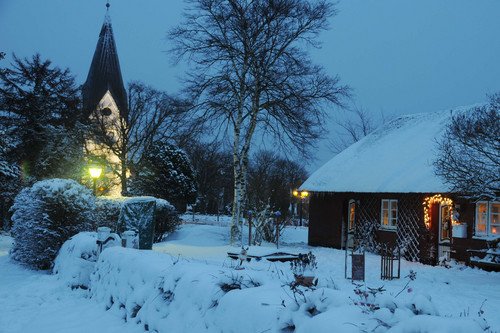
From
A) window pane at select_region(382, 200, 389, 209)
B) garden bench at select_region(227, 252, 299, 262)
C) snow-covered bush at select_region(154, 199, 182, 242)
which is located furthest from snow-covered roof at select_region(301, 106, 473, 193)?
snow-covered bush at select_region(154, 199, 182, 242)

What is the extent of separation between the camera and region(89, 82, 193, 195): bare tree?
3247cm

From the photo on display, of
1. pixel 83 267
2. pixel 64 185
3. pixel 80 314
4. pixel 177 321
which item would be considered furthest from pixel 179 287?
pixel 64 185

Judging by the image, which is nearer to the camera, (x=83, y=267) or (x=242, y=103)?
(x=83, y=267)

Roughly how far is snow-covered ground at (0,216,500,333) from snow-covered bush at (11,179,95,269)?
561 mm

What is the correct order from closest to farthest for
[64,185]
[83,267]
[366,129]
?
[83,267] → [64,185] → [366,129]

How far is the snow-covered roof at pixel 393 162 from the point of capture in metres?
16.0

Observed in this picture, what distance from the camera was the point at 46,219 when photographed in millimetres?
12391

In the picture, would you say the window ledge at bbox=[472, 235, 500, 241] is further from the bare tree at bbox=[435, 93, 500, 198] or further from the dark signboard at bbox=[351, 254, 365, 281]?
the dark signboard at bbox=[351, 254, 365, 281]

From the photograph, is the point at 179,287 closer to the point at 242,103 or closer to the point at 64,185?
the point at 64,185

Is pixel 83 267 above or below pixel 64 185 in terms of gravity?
below

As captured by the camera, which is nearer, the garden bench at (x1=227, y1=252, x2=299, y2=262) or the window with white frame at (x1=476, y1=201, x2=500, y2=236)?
the garden bench at (x1=227, y1=252, x2=299, y2=262)

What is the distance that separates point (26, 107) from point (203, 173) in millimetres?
26238

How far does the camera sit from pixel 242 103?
1938 centimetres

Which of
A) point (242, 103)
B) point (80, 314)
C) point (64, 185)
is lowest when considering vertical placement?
point (80, 314)
